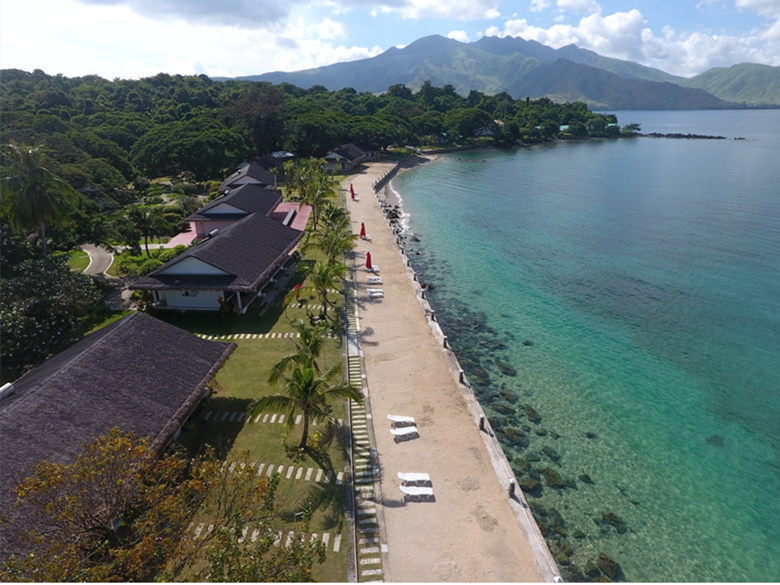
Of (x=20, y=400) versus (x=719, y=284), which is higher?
(x=20, y=400)

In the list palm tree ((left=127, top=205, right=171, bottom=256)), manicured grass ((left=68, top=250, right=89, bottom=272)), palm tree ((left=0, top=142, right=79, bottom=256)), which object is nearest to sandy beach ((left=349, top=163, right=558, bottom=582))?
palm tree ((left=0, top=142, right=79, bottom=256))

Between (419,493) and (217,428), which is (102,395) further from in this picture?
(419,493)

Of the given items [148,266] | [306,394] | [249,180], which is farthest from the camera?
[249,180]

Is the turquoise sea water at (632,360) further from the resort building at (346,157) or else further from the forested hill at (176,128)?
the forested hill at (176,128)

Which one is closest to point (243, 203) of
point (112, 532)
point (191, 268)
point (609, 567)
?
point (191, 268)

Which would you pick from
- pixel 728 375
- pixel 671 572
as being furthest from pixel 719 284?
pixel 671 572

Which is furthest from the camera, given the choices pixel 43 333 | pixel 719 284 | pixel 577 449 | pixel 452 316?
pixel 719 284

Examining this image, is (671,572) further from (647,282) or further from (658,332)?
(647,282)
